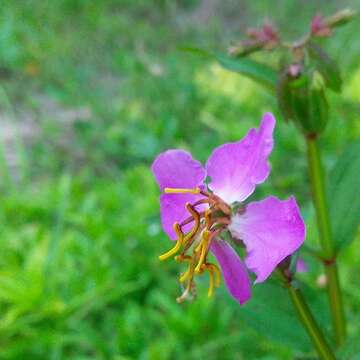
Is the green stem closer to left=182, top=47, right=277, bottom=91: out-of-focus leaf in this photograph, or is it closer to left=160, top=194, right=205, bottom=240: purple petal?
left=160, top=194, right=205, bottom=240: purple petal

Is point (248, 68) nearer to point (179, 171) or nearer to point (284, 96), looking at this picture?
point (284, 96)

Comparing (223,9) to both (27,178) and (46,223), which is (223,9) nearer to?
(27,178)

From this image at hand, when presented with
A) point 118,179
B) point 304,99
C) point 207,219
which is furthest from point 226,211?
point 118,179

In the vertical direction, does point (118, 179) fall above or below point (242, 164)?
above

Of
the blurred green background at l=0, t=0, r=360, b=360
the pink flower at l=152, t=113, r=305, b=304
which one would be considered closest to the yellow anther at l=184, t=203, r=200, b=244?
the pink flower at l=152, t=113, r=305, b=304

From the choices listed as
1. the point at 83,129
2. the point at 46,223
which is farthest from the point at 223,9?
the point at 46,223

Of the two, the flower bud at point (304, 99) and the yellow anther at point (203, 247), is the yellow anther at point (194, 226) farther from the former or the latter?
the flower bud at point (304, 99)

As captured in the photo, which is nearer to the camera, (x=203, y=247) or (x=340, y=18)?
(x=203, y=247)
